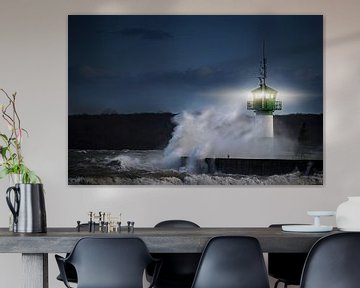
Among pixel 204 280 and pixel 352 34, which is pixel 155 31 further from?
pixel 204 280

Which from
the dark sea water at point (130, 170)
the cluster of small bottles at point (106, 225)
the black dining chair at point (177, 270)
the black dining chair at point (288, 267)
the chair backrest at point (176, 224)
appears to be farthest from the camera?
the dark sea water at point (130, 170)

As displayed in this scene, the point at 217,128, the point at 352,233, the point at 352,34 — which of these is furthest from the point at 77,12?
the point at 352,233

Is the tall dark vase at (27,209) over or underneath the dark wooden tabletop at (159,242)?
over

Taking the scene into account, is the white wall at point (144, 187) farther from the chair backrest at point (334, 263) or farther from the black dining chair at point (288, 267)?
the chair backrest at point (334, 263)

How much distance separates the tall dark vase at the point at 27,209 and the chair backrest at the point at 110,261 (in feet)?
1.14

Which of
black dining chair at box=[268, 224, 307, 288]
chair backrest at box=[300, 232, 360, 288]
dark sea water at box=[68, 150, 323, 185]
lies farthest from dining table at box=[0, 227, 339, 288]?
dark sea water at box=[68, 150, 323, 185]

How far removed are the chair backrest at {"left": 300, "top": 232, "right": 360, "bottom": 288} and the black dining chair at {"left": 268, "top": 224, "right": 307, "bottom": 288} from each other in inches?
45.5

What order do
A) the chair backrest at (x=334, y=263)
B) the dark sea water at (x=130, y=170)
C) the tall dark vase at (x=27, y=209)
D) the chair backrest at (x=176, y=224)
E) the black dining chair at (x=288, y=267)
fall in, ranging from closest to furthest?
the chair backrest at (x=334, y=263)
the tall dark vase at (x=27, y=209)
the black dining chair at (x=288, y=267)
the chair backrest at (x=176, y=224)
the dark sea water at (x=130, y=170)

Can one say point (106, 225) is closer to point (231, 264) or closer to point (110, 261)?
point (110, 261)

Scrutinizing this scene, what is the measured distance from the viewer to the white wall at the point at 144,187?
5.86 m

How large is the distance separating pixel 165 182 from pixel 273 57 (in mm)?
1363

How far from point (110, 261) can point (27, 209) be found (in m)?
0.56

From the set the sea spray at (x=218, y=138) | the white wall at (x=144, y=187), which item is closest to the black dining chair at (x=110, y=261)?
the white wall at (x=144, y=187)

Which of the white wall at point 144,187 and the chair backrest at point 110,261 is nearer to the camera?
the chair backrest at point 110,261
